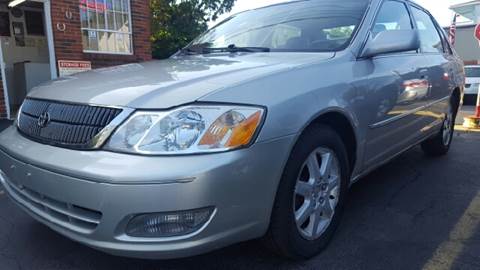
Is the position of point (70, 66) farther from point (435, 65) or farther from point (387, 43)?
point (387, 43)

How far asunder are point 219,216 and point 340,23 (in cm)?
182

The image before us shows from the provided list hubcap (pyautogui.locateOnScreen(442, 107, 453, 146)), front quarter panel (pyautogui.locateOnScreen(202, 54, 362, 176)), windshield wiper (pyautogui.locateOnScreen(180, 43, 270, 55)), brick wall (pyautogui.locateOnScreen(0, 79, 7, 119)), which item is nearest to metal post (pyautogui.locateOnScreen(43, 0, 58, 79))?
brick wall (pyautogui.locateOnScreen(0, 79, 7, 119))

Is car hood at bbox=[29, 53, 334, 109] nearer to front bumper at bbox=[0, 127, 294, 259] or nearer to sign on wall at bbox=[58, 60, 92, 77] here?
front bumper at bbox=[0, 127, 294, 259]

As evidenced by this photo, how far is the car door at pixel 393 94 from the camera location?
2.83 metres

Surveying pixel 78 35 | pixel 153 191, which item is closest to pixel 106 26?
pixel 78 35

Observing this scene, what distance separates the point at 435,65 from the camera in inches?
152

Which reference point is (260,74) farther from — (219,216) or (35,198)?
(35,198)

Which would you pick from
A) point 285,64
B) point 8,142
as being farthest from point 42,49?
point 285,64

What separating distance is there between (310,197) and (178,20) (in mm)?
21791

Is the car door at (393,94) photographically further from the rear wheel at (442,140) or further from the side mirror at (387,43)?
the rear wheel at (442,140)

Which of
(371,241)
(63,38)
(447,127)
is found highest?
(63,38)

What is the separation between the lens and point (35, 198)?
7.20 feet

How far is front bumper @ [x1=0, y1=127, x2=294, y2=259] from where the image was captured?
5.82ft

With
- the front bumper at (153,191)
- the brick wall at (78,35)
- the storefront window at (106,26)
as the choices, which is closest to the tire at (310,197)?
the front bumper at (153,191)
